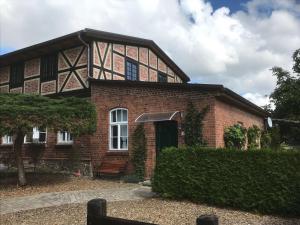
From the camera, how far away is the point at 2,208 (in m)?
9.54

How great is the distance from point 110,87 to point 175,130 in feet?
12.0

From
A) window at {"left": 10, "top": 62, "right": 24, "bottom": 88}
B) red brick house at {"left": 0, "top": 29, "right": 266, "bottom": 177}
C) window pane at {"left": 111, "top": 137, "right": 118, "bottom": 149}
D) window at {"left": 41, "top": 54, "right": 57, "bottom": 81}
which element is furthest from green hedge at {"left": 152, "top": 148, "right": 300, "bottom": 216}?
window at {"left": 10, "top": 62, "right": 24, "bottom": 88}

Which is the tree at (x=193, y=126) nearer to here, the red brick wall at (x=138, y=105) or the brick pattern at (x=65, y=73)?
the red brick wall at (x=138, y=105)

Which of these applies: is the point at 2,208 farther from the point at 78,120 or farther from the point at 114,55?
the point at 114,55

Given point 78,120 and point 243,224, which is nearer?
point 243,224

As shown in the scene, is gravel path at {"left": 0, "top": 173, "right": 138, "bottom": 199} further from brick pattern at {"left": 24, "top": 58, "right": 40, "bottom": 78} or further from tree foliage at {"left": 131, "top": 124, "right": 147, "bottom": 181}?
brick pattern at {"left": 24, "top": 58, "right": 40, "bottom": 78}

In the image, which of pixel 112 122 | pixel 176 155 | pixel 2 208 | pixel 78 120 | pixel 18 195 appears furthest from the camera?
pixel 112 122

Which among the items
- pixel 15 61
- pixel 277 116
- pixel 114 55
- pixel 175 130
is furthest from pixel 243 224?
pixel 277 116

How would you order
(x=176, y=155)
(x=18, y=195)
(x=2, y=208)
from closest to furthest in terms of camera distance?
(x=2, y=208) → (x=176, y=155) → (x=18, y=195)

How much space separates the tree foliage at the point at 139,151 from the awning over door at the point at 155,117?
1.65 ft

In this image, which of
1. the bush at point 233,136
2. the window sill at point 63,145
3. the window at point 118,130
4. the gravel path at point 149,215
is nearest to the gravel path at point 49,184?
the window sill at point 63,145

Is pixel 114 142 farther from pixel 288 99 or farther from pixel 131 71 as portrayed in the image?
pixel 288 99

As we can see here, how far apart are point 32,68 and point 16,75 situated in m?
1.56

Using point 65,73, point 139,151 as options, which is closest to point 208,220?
point 139,151
